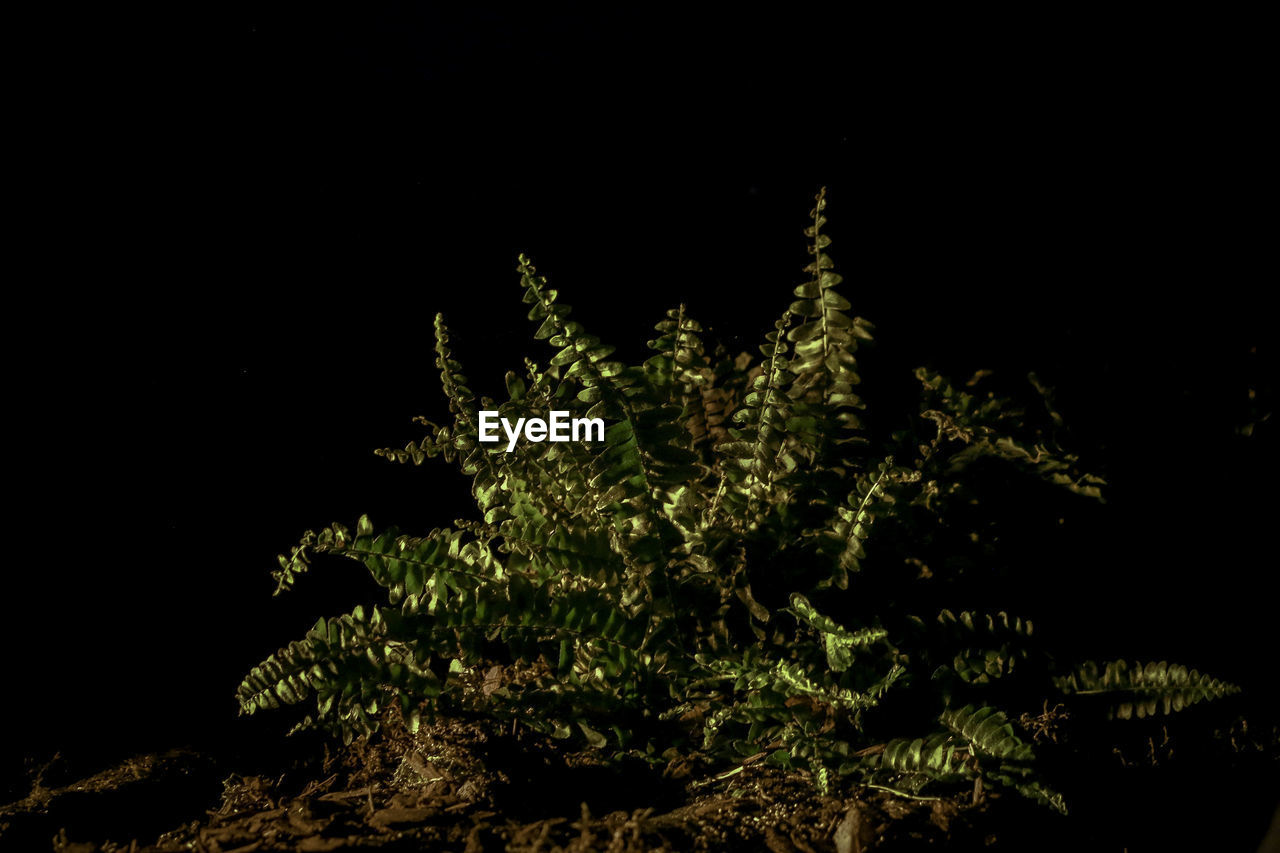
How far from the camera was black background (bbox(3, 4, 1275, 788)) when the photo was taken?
151cm

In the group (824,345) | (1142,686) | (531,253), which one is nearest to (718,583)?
(824,345)

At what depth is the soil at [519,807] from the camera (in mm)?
990

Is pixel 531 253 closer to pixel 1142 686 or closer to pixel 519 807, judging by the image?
pixel 519 807

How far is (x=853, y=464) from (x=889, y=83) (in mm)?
754

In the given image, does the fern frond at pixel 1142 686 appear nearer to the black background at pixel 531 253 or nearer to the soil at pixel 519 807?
the soil at pixel 519 807

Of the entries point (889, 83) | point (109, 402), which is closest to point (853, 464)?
point (889, 83)

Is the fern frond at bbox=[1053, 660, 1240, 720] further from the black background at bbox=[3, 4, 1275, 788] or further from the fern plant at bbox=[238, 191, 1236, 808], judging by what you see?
the black background at bbox=[3, 4, 1275, 788]

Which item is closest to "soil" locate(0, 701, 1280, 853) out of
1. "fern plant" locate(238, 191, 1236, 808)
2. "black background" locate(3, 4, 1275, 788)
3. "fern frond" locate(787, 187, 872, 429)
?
"fern plant" locate(238, 191, 1236, 808)

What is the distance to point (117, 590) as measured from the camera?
169 cm

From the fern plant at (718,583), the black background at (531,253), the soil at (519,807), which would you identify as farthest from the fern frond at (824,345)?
the soil at (519,807)

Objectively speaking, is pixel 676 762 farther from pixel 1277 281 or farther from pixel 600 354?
pixel 1277 281

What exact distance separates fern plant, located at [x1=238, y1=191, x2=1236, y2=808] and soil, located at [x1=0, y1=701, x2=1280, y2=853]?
0.21ft

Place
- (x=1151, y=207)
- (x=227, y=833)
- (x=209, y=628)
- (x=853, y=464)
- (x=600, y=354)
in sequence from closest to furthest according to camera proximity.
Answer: (x=227, y=833) → (x=600, y=354) → (x=853, y=464) → (x=1151, y=207) → (x=209, y=628)

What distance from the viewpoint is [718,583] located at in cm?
135
